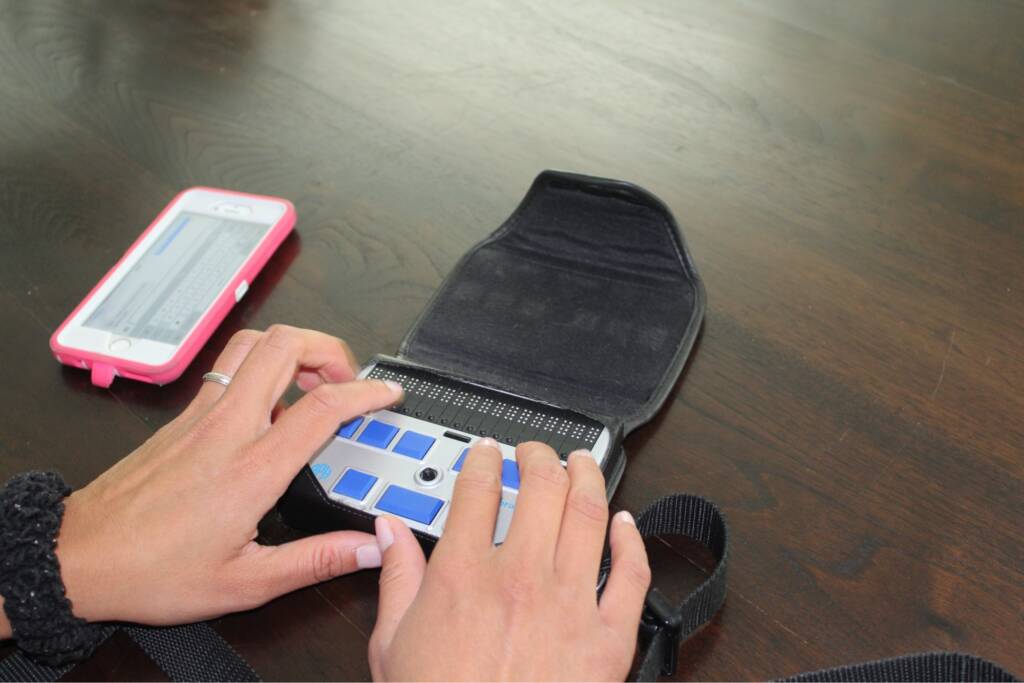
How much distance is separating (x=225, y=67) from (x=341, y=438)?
1.87ft

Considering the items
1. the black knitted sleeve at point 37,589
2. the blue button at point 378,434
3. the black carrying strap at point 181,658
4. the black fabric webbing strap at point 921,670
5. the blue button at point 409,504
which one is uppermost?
the blue button at point 378,434

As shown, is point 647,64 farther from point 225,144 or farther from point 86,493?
point 86,493

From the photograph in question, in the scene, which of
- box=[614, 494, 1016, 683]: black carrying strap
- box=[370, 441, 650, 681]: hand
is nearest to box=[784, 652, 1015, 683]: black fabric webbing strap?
box=[614, 494, 1016, 683]: black carrying strap

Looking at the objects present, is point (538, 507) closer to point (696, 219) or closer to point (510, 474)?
point (510, 474)

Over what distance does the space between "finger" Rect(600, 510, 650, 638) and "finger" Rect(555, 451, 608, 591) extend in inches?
0.4

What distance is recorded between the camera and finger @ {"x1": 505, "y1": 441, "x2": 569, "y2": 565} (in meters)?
0.50

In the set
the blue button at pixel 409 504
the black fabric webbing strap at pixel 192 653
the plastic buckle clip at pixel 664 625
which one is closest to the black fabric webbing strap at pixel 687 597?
the plastic buckle clip at pixel 664 625

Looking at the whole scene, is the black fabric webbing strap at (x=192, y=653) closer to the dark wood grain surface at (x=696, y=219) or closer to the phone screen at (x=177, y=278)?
the dark wood grain surface at (x=696, y=219)

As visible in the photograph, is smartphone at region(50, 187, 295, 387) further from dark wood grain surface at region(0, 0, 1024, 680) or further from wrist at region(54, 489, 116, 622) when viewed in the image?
→ wrist at region(54, 489, 116, 622)

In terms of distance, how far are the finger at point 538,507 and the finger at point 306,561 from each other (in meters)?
0.09

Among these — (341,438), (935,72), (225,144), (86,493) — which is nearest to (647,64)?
(935,72)

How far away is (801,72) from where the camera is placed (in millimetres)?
927

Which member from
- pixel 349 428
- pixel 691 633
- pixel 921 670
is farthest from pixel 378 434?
pixel 921 670

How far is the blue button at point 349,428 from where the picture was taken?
602 mm
